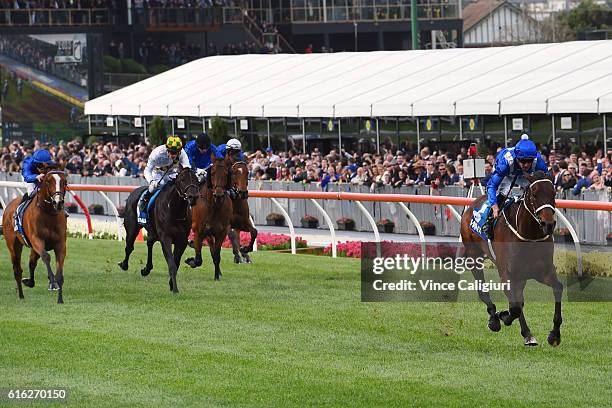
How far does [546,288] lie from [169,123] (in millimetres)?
24662

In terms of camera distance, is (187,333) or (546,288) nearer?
(187,333)

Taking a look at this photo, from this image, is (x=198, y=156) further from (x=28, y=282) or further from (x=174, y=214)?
(x=28, y=282)

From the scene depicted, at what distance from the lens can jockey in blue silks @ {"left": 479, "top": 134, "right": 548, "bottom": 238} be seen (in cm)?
1105

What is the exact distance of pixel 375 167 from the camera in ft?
81.3

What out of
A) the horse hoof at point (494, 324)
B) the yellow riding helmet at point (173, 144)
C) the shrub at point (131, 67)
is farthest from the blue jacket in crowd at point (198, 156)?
the shrub at point (131, 67)

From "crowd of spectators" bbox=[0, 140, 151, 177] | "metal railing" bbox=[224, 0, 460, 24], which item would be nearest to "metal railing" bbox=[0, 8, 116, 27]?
"metal railing" bbox=[224, 0, 460, 24]

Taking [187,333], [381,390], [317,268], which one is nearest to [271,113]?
[317,268]

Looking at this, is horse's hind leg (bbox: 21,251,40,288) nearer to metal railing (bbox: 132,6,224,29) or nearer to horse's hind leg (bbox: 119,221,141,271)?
horse's hind leg (bbox: 119,221,141,271)

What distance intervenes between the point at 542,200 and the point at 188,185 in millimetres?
5327

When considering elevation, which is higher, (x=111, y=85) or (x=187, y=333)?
(x=111, y=85)

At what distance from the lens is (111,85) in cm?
5191

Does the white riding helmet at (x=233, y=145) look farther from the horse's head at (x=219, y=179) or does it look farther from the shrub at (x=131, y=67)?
the shrub at (x=131, y=67)

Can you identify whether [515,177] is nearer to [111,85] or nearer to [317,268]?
[317,268]

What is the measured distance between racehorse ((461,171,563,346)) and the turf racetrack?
0.98 ft
